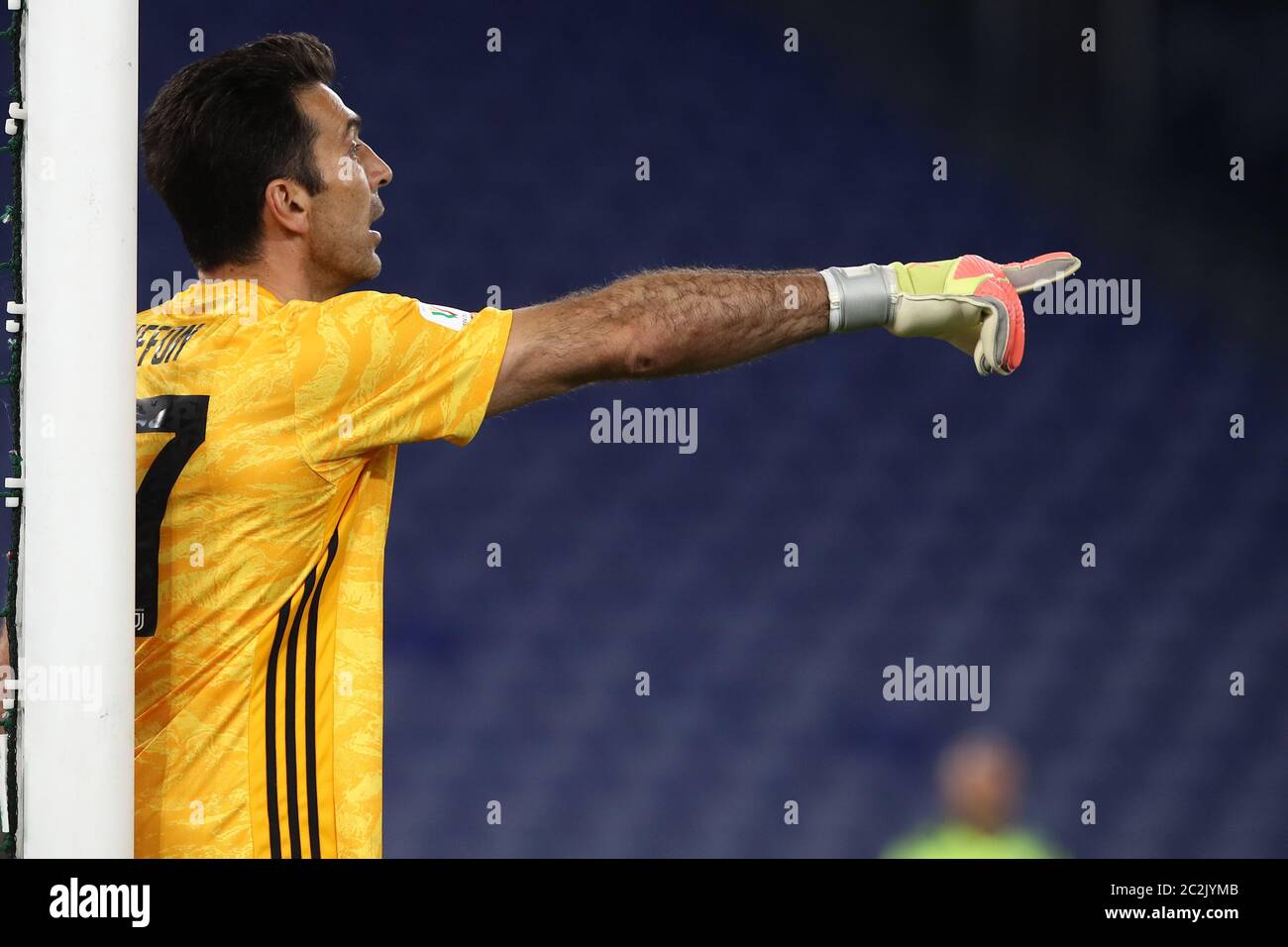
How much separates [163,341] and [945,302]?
921 millimetres

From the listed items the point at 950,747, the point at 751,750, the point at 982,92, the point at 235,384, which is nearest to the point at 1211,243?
the point at 982,92

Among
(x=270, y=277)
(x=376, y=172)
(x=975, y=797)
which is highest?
(x=376, y=172)

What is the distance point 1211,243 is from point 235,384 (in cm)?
369

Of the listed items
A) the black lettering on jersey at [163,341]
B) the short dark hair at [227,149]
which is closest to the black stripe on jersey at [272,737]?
the black lettering on jersey at [163,341]

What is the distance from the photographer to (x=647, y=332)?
71.7 inches

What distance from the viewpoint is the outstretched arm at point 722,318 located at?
5.95ft

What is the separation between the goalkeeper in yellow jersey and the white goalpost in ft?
0.70

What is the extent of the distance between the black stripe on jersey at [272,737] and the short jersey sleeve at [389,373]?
196 mm

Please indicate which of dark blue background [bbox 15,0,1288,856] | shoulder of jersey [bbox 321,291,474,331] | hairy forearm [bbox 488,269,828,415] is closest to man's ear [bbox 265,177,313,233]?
shoulder of jersey [bbox 321,291,474,331]

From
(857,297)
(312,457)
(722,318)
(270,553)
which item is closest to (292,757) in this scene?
(270,553)

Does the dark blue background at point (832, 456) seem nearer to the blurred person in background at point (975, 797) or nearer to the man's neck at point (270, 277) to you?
the blurred person in background at point (975, 797)

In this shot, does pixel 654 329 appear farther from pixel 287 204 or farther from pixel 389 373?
pixel 287 204

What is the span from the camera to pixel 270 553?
1.87 metres
